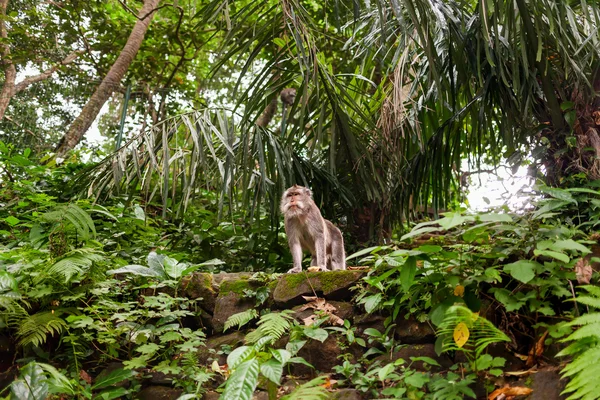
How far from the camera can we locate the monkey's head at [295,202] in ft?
17.0

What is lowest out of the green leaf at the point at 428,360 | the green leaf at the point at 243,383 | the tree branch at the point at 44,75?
the green leaf at the point at 428,360

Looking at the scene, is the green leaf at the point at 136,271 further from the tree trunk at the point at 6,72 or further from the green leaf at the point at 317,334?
the tree trunk at the point at 6,72

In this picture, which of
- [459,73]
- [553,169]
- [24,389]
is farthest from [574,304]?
[24,389]

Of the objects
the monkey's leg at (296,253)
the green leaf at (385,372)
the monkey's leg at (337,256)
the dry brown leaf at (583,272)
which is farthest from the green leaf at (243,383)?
the monkey's leg at (337,256)

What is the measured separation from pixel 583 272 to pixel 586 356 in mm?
740

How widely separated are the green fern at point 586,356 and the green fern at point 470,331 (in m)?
0.34

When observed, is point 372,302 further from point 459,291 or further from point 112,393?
point 112,393

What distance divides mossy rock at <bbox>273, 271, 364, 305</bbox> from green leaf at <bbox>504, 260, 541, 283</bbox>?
126 centimetres

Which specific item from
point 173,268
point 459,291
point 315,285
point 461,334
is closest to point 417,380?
point 461,334

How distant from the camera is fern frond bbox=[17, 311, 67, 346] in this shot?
11.8 feet

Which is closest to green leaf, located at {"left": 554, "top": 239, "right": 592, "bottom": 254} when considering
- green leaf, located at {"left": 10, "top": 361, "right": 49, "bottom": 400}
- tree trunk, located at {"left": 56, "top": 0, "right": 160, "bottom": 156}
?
green leaf, located at {"left": 10, "top": 361, "right": 49, "bottom": 400}

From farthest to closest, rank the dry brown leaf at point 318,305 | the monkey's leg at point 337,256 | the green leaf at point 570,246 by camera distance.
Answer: the monkey's leg at point 337,256 → the dry brown leaf at point 318,305 → the green leaf at point 570,246

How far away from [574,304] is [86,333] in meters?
3.14

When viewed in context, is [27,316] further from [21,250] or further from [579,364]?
[579,364]
